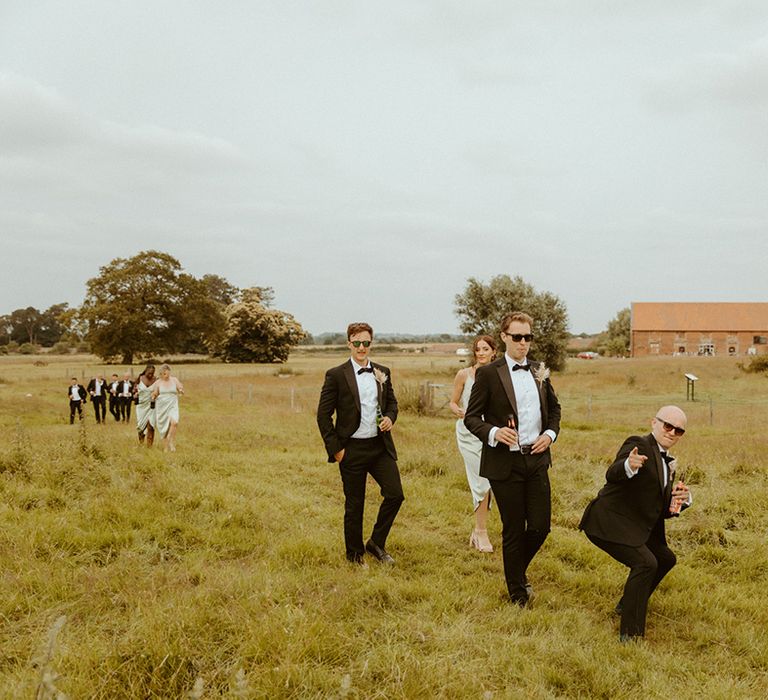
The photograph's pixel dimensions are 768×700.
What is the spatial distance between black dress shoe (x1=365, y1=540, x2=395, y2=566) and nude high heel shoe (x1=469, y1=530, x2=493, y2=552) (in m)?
1.02

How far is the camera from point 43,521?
6.00 meters

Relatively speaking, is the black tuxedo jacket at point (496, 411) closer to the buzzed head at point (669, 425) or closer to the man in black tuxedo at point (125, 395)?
the buzzed head at point (669, 425)

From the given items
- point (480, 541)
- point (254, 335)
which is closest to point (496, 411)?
point (480, 541)

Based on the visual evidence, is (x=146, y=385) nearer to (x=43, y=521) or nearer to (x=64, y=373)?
(x=43, y=521)

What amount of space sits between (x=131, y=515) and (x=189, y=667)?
3.34 meters

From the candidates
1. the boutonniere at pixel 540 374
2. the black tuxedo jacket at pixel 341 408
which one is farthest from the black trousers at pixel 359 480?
the boutonniere at pixel 540 374

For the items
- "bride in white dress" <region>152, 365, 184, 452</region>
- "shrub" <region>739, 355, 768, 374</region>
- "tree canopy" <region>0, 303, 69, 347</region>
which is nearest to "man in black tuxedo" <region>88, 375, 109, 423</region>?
"bride in white dress" <region>152, 365, 184, 452</region>

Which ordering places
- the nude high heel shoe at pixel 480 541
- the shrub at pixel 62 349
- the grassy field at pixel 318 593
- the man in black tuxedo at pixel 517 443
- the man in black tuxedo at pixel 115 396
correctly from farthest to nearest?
1. the shrub at pixel 62 349
2. the man in black tuxedo at pixel 115 396
3. the nude high heel shoe at pixel 480 541
4. the man in black tuxedo at pixel 517 443
5. the grassy field at pixel 318 593

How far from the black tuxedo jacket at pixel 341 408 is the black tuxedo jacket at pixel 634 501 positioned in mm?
1966

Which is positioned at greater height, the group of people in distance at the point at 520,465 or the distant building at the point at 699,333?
the distant building at the point at 699,333

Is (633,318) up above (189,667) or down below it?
above

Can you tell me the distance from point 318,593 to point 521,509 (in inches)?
68.5

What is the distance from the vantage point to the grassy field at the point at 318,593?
3.37m

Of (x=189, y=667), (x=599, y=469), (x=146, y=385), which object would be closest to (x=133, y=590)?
(x=189, y=667)
